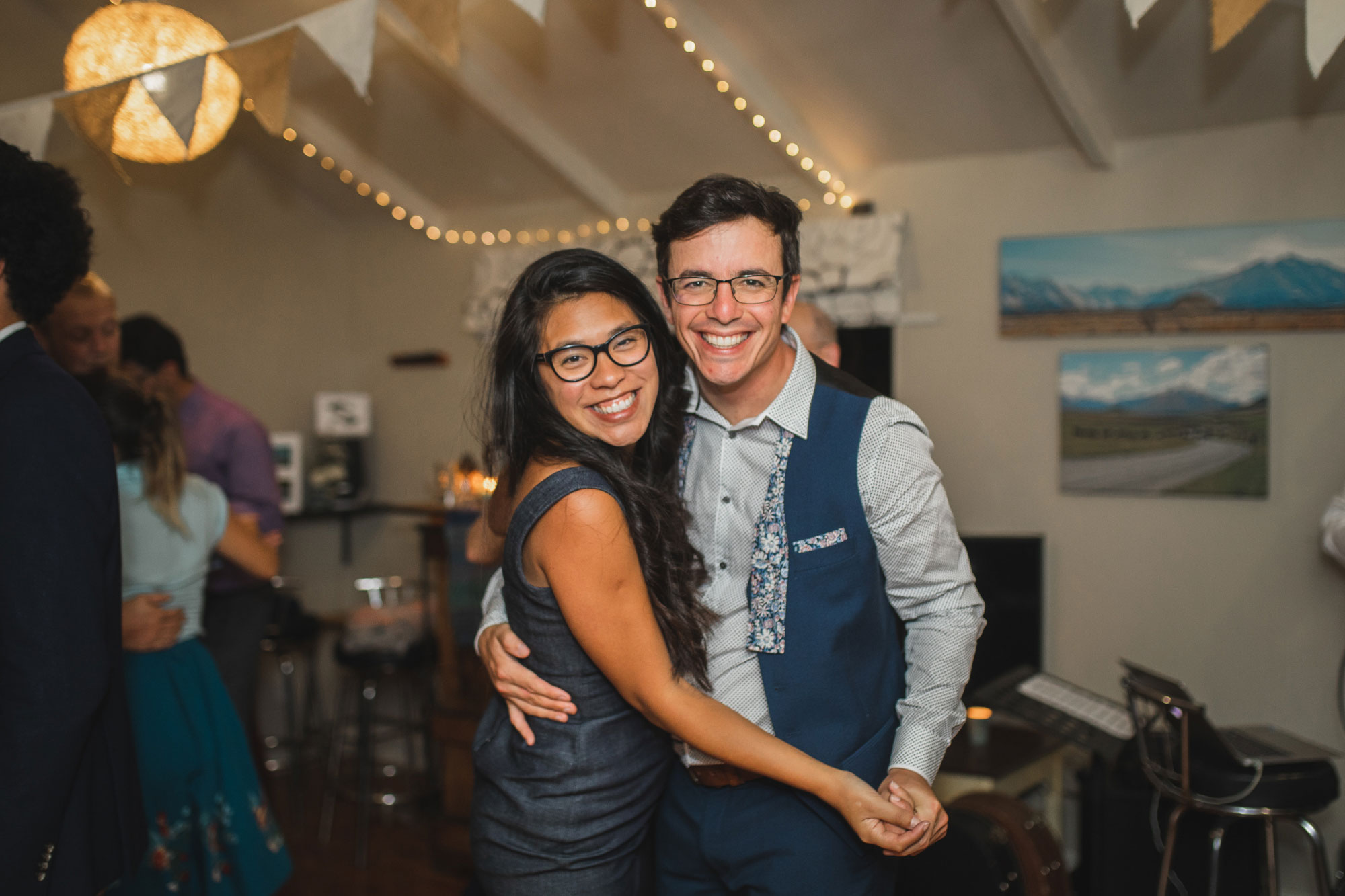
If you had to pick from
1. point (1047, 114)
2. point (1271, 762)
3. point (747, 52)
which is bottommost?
point (1271, 762)

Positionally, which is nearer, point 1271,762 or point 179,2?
point 1271,762

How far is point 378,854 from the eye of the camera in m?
3.98

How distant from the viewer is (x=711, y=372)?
1530 mm

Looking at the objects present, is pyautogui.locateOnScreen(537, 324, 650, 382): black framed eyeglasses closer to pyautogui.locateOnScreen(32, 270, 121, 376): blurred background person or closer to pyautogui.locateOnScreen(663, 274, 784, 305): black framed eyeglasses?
pyautogui.locateOnScreen(663, 274, 784, 305): black framed eyeglasses

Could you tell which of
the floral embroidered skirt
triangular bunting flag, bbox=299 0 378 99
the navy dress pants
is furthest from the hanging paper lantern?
the navy dress pants

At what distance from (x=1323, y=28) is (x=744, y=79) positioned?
1926 millimetres

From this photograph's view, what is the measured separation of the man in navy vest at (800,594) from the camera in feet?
4.86

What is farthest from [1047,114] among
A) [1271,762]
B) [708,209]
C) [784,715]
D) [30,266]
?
[30,266]

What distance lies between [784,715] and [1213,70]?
8.97 feet

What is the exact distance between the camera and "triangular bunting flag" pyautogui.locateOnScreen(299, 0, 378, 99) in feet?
7.71

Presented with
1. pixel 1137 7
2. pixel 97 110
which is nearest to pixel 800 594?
pixel 1137 7

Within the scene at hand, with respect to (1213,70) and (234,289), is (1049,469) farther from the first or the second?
(234,289)

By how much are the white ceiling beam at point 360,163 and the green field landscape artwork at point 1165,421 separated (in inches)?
125

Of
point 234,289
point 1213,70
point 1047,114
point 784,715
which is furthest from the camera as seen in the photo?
point 234,289
